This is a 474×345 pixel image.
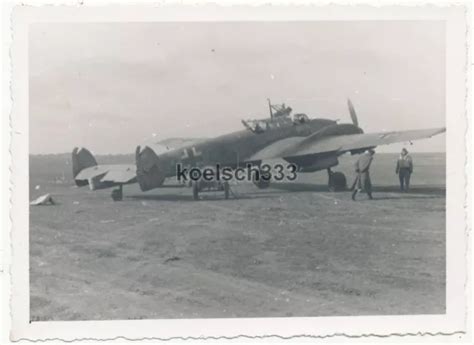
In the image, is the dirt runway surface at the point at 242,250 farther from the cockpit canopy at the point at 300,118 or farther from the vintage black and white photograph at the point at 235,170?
the cockpit canopy at the point at 300,118

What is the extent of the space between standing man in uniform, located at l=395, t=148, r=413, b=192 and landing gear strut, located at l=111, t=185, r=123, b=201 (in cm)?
192

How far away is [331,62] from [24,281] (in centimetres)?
254

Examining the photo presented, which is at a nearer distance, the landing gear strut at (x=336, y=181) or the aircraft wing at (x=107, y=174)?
the aircraft wing at (x=107, y=174)

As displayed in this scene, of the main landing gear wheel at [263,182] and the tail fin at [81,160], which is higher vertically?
the tail fin at [81,160]

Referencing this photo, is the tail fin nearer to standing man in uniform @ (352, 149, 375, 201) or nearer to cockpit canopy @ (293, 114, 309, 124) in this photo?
cockpit canopy @ (293, 114, 309, 124)

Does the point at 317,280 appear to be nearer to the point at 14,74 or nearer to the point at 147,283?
the point at 147,283

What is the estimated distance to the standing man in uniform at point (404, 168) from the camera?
12.7 ft

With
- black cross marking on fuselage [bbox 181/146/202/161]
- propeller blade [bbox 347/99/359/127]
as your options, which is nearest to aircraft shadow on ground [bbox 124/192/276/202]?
black cross marking on fuselage [bbox 181/146/202/161]

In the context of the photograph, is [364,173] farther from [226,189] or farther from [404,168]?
[226,189]

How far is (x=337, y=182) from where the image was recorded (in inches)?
155

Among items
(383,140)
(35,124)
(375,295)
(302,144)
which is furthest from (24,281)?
(383,140)

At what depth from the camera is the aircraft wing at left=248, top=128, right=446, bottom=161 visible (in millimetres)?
3891

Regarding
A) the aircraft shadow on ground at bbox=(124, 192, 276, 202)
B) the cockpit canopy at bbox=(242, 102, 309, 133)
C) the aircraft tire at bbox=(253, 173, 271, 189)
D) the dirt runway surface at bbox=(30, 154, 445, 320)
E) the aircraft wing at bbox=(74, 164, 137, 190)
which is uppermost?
the cockpit canopy at bbox=(242, 102, 309, 133)

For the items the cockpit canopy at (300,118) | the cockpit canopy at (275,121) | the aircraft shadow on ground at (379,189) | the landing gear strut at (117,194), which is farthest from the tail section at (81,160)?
the cockpit canopy at (300,118)
